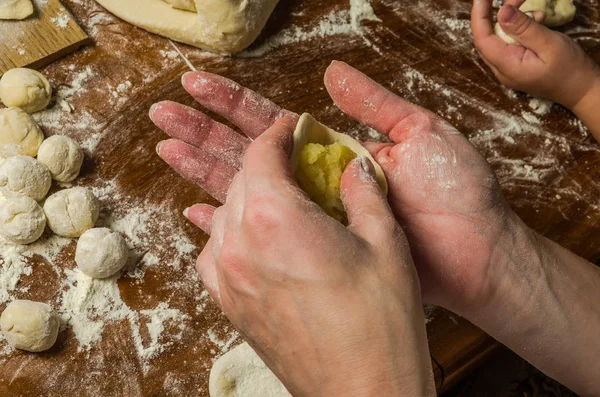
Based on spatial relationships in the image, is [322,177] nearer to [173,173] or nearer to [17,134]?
[173,173]

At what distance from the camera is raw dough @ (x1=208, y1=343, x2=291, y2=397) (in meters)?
1.40

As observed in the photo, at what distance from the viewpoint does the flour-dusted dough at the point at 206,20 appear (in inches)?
67.9

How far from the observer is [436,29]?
2.03 meters

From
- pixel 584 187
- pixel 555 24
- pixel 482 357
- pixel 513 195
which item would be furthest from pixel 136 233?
pixel 555 24

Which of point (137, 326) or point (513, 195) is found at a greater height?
point (513, 195)

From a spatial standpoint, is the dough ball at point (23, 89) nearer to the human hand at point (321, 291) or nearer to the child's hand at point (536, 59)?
the human hand at point (321, 291)

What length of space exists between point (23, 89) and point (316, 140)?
0.84 m

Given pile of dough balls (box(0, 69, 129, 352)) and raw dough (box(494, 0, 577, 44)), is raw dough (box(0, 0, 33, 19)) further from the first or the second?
raw dough (box(494, 0, 577, 44))

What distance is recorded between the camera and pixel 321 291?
3.03 feet

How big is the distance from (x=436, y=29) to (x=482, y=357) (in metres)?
1.11

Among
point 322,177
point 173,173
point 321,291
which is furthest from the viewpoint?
point 173,173

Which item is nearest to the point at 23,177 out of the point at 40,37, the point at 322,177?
the point at 40,37

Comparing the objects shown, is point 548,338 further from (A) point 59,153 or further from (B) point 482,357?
(A) point 59,153

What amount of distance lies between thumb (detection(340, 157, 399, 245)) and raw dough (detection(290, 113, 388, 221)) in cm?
11
